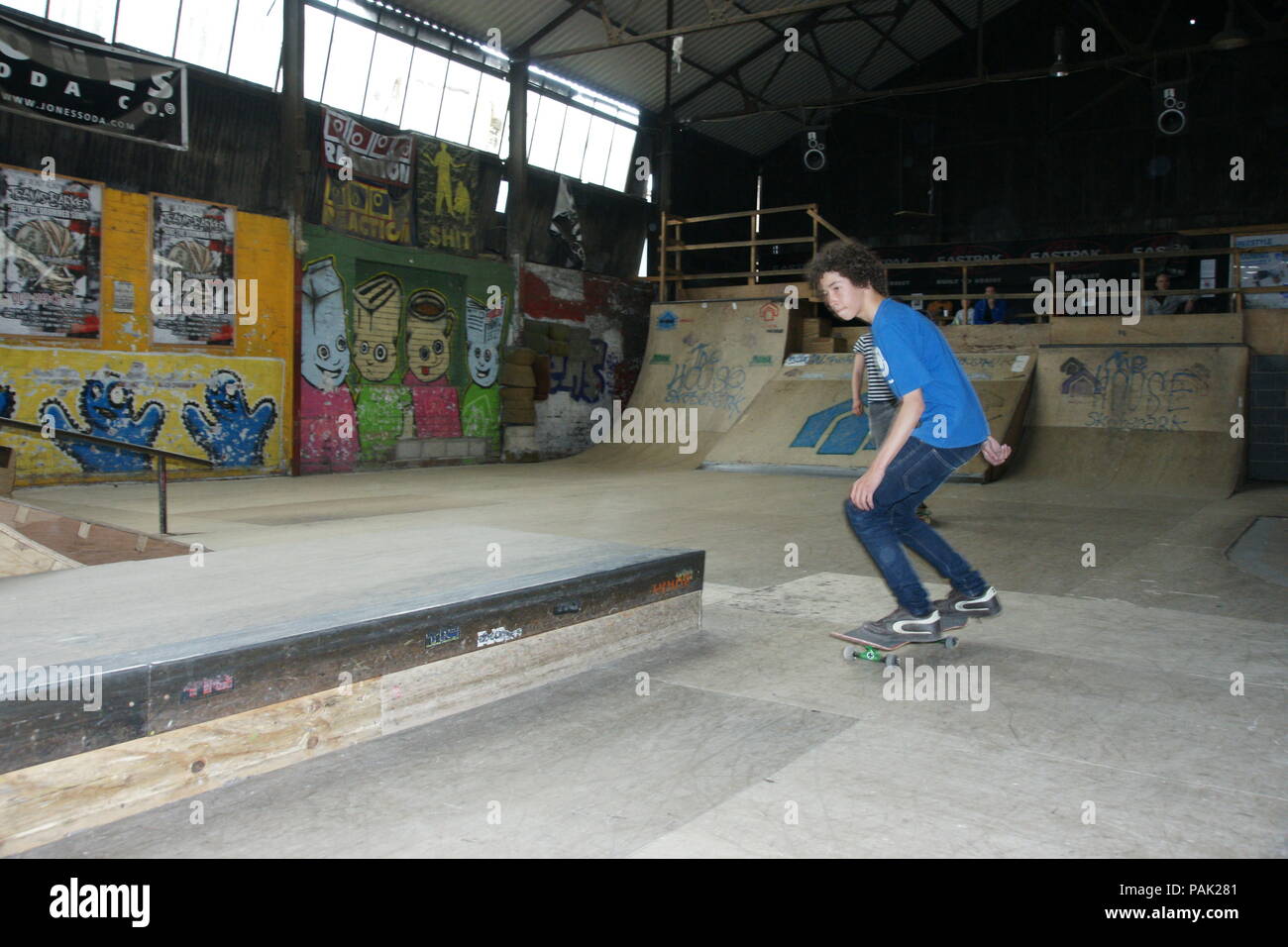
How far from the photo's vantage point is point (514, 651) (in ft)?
11.5

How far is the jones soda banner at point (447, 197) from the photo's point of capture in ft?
51.2

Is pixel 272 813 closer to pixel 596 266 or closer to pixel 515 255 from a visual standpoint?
pixel 515 255

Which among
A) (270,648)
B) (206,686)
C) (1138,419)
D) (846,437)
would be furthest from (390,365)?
(206,686)

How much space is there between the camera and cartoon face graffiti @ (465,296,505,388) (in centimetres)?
1653

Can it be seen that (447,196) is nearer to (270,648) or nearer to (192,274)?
(192,274)

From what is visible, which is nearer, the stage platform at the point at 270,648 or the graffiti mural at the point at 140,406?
the stage platform at the point at 270,648

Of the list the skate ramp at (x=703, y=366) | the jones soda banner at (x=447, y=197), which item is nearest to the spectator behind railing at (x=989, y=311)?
the skate ramp at (x=703, y=366)

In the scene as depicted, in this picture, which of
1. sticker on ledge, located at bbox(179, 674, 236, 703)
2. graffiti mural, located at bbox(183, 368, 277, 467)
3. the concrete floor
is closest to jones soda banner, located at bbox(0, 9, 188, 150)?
graffiti mural, located at bbox(183, 368, 277, 467)

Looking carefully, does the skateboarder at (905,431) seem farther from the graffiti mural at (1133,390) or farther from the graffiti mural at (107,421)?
the graffiti mural at (1133,390)

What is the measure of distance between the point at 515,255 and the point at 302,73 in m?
4.85

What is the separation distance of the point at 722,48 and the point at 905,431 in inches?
763

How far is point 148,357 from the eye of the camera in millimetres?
11781
